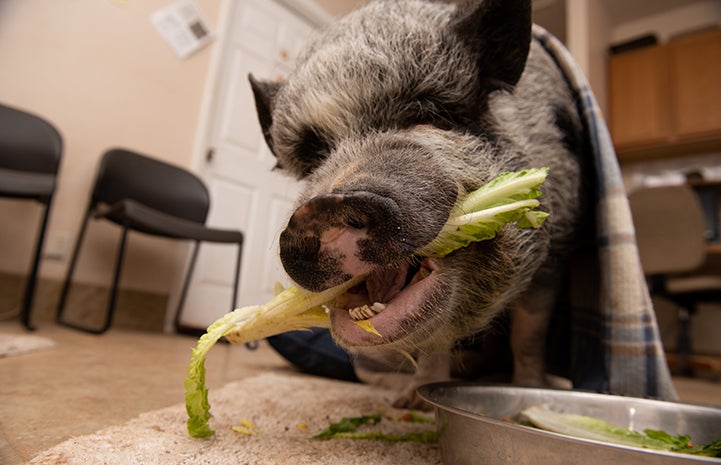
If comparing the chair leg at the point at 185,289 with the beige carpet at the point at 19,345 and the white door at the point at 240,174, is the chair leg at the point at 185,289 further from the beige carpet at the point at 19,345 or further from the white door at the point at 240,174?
the beige carpet at the point at 19,345

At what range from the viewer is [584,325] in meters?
1.38


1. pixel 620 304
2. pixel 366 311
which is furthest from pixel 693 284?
pixel 366 311

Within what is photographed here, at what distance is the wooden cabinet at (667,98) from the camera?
482cm

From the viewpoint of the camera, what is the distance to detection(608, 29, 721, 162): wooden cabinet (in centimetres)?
482

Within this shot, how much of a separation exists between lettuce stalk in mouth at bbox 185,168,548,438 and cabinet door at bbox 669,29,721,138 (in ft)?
17.1

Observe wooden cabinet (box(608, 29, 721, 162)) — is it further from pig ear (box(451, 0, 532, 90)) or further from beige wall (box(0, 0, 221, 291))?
pig ear (box(451, 0, 532, 90))

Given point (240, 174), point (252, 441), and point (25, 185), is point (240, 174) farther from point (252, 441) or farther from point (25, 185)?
point (252, 441)

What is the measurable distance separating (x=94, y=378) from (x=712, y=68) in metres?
5.92

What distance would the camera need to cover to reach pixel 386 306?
2.28ft

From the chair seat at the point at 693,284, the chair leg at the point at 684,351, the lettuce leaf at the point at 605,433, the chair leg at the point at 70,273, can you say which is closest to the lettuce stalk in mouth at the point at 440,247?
the lettuce leaf at the point at 605,433

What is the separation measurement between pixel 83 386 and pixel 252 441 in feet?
1.76

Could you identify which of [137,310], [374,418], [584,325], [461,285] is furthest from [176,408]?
[137,310]

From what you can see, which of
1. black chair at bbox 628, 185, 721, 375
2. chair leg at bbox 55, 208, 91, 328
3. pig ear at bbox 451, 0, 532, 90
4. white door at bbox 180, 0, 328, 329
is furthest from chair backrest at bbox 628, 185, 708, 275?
chair leg at bbox 55, 208, 91, 328

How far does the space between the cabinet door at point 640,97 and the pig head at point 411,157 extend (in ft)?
15.3
